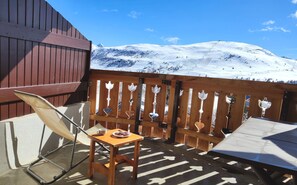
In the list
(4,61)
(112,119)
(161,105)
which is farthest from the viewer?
(112,119)

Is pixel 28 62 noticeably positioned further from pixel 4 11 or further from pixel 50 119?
pixel 50 119

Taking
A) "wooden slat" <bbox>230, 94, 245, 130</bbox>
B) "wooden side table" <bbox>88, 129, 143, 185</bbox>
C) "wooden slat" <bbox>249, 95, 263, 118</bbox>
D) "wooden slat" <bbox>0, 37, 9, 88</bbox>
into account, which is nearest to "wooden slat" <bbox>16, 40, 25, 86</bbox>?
"wooden slat" <bbox>0, 37, 9, 88</bbox>

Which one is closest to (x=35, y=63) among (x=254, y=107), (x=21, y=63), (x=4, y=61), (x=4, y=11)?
(x=21, y=63)

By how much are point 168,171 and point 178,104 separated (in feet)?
3.80

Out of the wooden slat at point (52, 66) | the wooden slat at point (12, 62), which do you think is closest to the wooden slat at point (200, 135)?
the wooden slat at point (52, 66)

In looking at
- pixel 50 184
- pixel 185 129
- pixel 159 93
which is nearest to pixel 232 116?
pixel 185 129

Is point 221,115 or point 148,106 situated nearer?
point 221,115

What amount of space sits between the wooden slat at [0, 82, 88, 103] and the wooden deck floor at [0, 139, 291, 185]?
82cm

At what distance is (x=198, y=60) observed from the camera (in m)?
4.48

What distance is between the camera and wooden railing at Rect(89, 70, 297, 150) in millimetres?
3062

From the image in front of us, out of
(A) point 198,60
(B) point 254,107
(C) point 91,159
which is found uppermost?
(A) point 198,60

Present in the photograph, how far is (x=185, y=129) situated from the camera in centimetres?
356

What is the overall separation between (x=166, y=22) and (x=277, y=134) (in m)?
6.38

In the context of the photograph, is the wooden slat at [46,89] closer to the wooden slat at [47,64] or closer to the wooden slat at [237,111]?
the wooden slat at [47,64]
